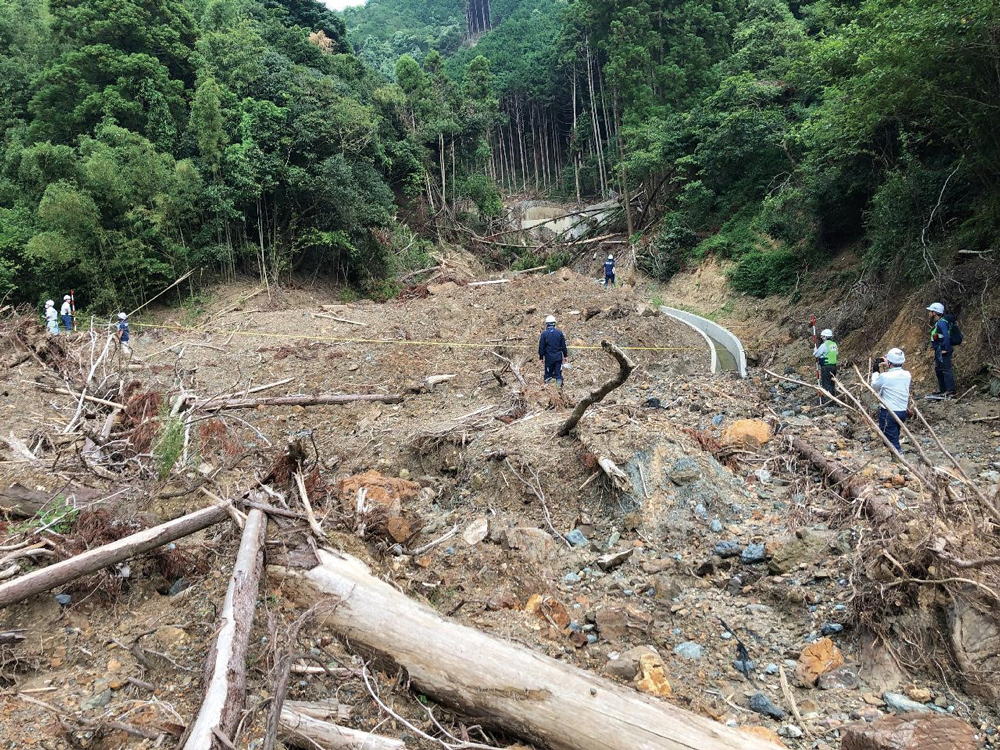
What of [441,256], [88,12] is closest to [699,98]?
[441,256]

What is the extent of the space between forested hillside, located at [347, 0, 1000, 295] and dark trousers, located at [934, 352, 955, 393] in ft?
7.91

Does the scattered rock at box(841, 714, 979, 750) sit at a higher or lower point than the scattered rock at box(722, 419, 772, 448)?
higher

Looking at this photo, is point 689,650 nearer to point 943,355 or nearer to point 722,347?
point 943,355

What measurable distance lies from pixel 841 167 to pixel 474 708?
14.7 m

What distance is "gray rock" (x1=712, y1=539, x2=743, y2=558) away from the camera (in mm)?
4613

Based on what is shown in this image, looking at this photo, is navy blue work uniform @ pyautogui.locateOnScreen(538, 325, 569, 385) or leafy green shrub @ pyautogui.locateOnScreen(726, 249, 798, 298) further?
leafy green shrub @ pyautogui.locateOnScreen(726, 249, 798, 298)

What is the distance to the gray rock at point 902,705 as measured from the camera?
3.08 metres

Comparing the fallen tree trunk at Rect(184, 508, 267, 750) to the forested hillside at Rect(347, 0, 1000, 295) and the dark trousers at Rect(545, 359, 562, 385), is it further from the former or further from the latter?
the forested hillside at Rect(347, 0, 1000, 295)

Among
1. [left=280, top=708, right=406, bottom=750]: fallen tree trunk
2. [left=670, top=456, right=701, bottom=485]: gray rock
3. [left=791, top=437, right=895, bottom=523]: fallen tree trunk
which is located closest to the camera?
[left=280, top=708, right=406, bottom=750]: fallen tree trunk

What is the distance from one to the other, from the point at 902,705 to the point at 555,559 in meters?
2.35

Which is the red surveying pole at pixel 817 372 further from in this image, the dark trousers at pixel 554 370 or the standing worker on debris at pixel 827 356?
the dark trousers at pixel 554 370

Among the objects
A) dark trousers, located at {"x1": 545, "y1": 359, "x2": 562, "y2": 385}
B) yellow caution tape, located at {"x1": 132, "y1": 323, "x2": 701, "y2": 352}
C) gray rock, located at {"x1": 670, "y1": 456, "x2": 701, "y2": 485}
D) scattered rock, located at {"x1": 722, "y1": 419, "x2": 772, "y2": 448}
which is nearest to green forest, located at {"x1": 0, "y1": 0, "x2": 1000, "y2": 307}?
yellow caution tape, located at {"x1": 132, "y1": 323, "x2": 701, "y2": 352}

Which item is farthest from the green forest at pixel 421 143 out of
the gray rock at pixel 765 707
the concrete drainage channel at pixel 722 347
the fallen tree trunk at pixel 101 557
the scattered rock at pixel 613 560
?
the fallen tree trunk at pixel 101 557

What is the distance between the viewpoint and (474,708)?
10.3 ft
